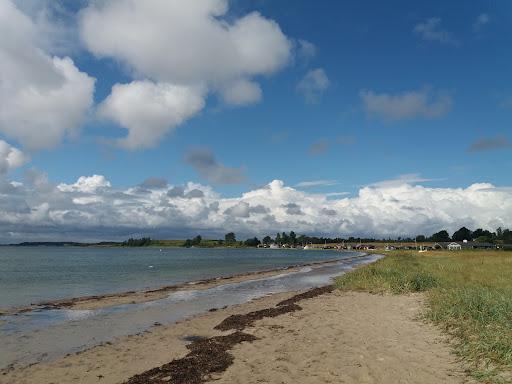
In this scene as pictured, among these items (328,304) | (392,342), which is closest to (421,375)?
(392,342)

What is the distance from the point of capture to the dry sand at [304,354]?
33.0ft

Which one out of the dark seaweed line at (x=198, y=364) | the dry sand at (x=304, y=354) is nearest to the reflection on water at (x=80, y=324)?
the dry sand at (x=304, y=354)

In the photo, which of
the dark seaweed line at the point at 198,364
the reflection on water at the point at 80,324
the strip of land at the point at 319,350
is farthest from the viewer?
the reflection on water at the point at 80,324

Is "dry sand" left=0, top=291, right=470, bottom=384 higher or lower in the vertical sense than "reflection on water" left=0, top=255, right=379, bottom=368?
higher

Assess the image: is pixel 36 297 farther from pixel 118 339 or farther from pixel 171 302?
pixel 118 339

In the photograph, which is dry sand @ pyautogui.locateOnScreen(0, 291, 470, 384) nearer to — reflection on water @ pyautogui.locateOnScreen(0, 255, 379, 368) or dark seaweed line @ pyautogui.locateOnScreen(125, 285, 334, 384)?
dark seaweed line @ pyautogui.locateOnScreen(125, 285, 334, 384)

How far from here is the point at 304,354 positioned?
39.1 ft

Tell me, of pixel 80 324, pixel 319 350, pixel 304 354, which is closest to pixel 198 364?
pixel 304 354

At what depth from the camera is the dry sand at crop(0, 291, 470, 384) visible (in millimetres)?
10047

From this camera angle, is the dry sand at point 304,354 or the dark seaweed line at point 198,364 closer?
the dry sand at point 304,354

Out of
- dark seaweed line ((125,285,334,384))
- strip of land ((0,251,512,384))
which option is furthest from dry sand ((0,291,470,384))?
dark seaweed line ((125,285,334,384))

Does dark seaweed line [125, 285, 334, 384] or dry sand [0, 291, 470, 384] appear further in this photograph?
dark seaweed line [125, 285, 334, 384]

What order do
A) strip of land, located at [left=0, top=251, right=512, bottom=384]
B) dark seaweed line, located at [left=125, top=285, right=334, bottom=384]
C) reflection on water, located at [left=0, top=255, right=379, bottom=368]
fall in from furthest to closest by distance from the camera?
1. reflection on water, located at [left=0, top=255, right=379, bottom=368]
2. dark seaweed line, located at [left=125, top=285, right=334, bottom=384]
3. strip of land, located at [left=0, top=251, right=512, bottom=384]

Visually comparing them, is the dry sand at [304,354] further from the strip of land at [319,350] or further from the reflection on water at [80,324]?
the reflection on water at [80,324]
